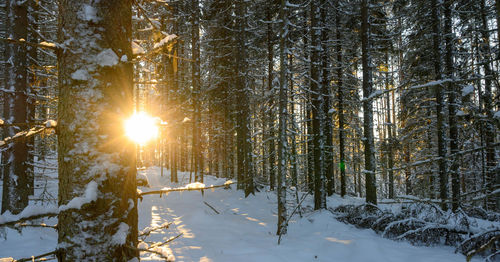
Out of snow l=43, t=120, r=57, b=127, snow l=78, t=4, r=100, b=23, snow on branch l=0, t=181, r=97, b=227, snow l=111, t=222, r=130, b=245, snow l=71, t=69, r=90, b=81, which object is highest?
snow l=78, t=4, r=100, b=23

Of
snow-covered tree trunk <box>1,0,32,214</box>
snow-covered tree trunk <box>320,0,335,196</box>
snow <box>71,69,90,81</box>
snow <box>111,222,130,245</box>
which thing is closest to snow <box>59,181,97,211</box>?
snow <box>111,222,130,245</box>

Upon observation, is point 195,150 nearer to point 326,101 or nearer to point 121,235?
point 326,101

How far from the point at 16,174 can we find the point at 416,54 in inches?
751

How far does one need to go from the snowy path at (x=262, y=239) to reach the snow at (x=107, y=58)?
16.4 ft

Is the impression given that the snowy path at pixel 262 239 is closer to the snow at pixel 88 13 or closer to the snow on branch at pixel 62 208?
the snow on branch at pixel 62 208

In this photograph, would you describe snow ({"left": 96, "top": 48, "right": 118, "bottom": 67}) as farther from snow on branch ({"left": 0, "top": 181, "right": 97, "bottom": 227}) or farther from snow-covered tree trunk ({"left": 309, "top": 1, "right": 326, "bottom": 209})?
snow-covered tree trunk ({"left": 309, "top": 1, "right": 326, "bottom": 209})

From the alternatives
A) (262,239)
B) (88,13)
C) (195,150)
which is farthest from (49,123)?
(195,150)

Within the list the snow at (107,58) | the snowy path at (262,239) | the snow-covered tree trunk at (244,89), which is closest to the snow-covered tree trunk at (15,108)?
the snowy path at (262,239)

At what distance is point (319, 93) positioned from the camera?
10852 mm

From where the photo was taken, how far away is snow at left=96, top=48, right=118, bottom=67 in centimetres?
162

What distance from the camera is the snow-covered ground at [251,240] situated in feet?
18.6

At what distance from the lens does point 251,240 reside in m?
7.15

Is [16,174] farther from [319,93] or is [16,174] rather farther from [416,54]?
[416,54]

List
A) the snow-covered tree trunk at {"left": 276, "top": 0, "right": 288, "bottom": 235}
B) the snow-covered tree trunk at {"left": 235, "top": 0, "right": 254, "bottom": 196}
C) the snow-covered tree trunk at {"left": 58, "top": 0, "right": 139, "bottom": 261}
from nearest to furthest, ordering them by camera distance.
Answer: the snow-covered tree trunk at {"left": 58, "top": 0, "right": 139, "bottom": 261}, the snow-covered tree trunk at {"left": 276, "top": 0, "right": 288, "bottom": 235}, the snow-covered tree trunk at {"left": 235, "top": 0, "right": 254, "bottom": 196}
